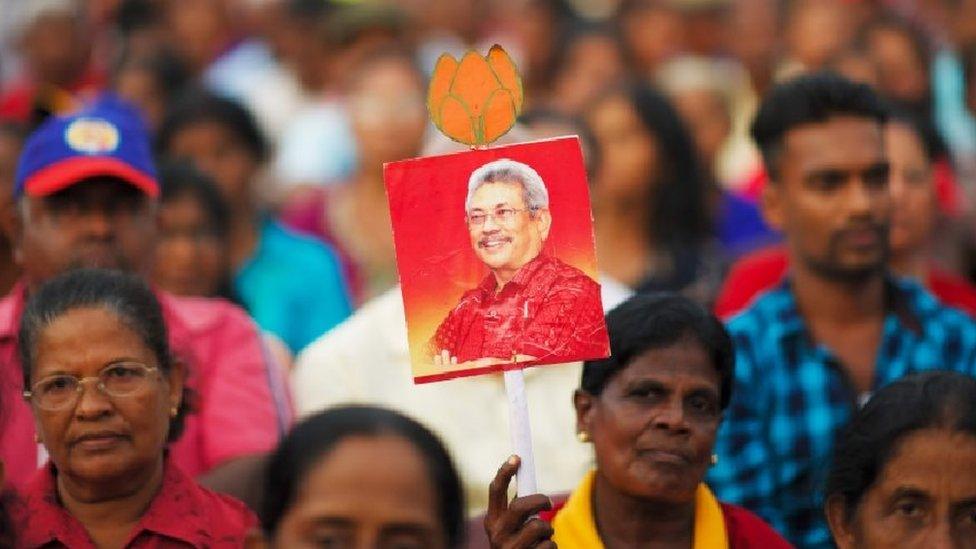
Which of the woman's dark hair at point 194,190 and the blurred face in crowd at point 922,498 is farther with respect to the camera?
the woman's dark hair at point 194,190

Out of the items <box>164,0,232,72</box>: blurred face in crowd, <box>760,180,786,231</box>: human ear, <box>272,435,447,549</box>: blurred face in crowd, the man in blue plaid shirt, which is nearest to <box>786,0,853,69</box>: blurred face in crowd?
<box>164,0,232,72</box>: blurred face in crowd

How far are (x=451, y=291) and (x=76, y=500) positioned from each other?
0.98 m

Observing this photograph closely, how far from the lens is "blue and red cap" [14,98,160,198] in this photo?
603 cm

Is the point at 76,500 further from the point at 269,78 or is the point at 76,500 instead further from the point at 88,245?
the point at 269,78

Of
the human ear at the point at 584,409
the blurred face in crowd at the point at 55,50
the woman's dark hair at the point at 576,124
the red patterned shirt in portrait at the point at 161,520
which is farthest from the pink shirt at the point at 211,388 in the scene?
the blurred face in crowd at the point at 55,50

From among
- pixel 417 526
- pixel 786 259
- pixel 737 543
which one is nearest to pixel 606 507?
pixel 737 543

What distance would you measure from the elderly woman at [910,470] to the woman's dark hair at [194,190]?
3071 mm

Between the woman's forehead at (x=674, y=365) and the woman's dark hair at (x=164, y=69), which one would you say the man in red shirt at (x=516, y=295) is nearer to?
the woman's forehead at (x=674, y=365)

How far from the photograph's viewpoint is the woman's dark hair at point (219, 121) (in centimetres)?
834

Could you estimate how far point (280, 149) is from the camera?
10984 millimetres

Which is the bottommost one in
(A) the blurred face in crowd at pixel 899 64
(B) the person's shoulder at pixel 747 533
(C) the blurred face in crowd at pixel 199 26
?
(B) the person's shoulder at pixel 747 533

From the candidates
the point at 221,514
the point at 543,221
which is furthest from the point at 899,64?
the point at 221,514

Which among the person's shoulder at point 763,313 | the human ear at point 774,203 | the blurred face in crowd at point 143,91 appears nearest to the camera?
the person's shoulder at point 763,313

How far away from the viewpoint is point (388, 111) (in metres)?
9.20
